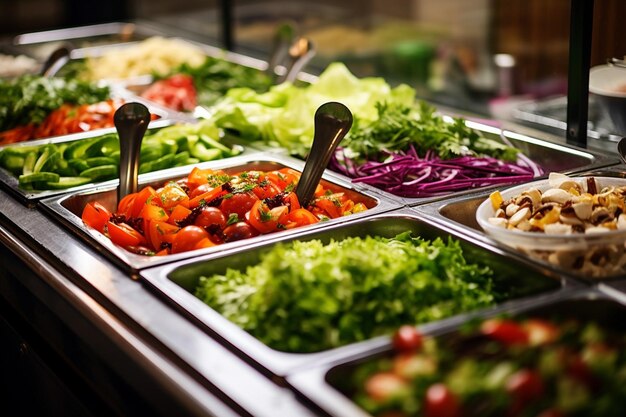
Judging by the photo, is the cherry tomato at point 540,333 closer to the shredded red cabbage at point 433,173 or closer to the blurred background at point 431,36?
the shredded red cabbage at point 433,173

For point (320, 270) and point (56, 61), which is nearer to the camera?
point (320, 270)

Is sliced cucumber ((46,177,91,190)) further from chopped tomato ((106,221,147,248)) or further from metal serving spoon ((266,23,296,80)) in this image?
metal serving spoon ((266,23,296,80))

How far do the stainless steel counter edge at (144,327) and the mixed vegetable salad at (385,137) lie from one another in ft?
2.69

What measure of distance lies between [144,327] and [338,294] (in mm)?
346

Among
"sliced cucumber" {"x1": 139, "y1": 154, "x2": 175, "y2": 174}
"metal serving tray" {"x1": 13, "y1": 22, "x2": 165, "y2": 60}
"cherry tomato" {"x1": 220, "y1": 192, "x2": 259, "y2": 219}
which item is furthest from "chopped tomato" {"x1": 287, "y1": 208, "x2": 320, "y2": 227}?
"metal serving tray" {"x1": 13, "y1": 22, "x2": 165, "y2": 60}

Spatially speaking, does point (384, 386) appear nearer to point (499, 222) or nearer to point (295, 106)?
point (499, 222)

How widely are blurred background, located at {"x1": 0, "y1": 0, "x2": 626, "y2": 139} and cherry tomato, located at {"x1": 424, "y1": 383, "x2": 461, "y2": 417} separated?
3.72m

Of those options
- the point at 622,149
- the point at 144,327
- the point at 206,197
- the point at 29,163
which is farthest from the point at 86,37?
the point at 144,327

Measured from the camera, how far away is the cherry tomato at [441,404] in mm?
1180

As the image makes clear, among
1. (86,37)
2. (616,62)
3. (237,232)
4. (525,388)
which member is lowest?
(86,37)

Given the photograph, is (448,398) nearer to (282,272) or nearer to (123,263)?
(282,272)

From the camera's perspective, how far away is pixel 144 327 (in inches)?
63.1

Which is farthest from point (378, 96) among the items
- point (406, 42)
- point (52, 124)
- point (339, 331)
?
point (406, 42)

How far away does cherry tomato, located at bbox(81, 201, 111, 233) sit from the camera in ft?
7.29
